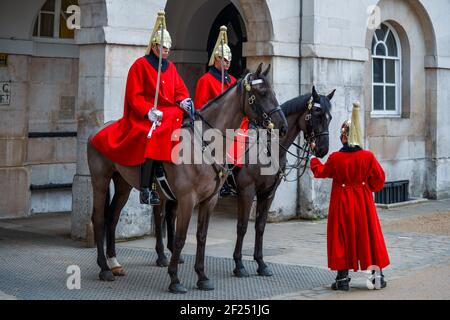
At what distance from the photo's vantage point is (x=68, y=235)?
38.1 ft

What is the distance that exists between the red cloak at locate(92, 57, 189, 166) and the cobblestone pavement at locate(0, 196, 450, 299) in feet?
6.18

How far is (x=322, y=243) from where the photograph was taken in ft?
37.2

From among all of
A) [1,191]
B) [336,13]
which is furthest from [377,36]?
[1,191]

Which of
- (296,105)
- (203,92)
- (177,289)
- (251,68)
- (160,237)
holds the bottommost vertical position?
(177,289)

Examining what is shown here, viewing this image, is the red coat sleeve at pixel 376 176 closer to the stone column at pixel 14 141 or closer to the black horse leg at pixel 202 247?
the black horse leg at pixel 202 247

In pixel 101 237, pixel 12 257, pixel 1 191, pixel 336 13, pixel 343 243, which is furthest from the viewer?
pixel 336 13

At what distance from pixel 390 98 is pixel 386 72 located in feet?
1.81

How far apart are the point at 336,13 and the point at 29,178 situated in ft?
19.9

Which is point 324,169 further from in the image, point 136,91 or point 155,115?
point 136,91

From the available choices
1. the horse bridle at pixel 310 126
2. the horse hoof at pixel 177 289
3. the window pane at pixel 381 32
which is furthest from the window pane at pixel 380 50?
the horse hoof at pixel 177 289

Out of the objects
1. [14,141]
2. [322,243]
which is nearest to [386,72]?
[322,243]

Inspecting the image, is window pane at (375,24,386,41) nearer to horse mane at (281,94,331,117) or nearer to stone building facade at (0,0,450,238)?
stone building facade at (0,0,450,238)

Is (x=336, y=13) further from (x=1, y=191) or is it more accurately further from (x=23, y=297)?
(x=23, y=297)

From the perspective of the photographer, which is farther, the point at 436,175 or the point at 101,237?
the point at 436,175
